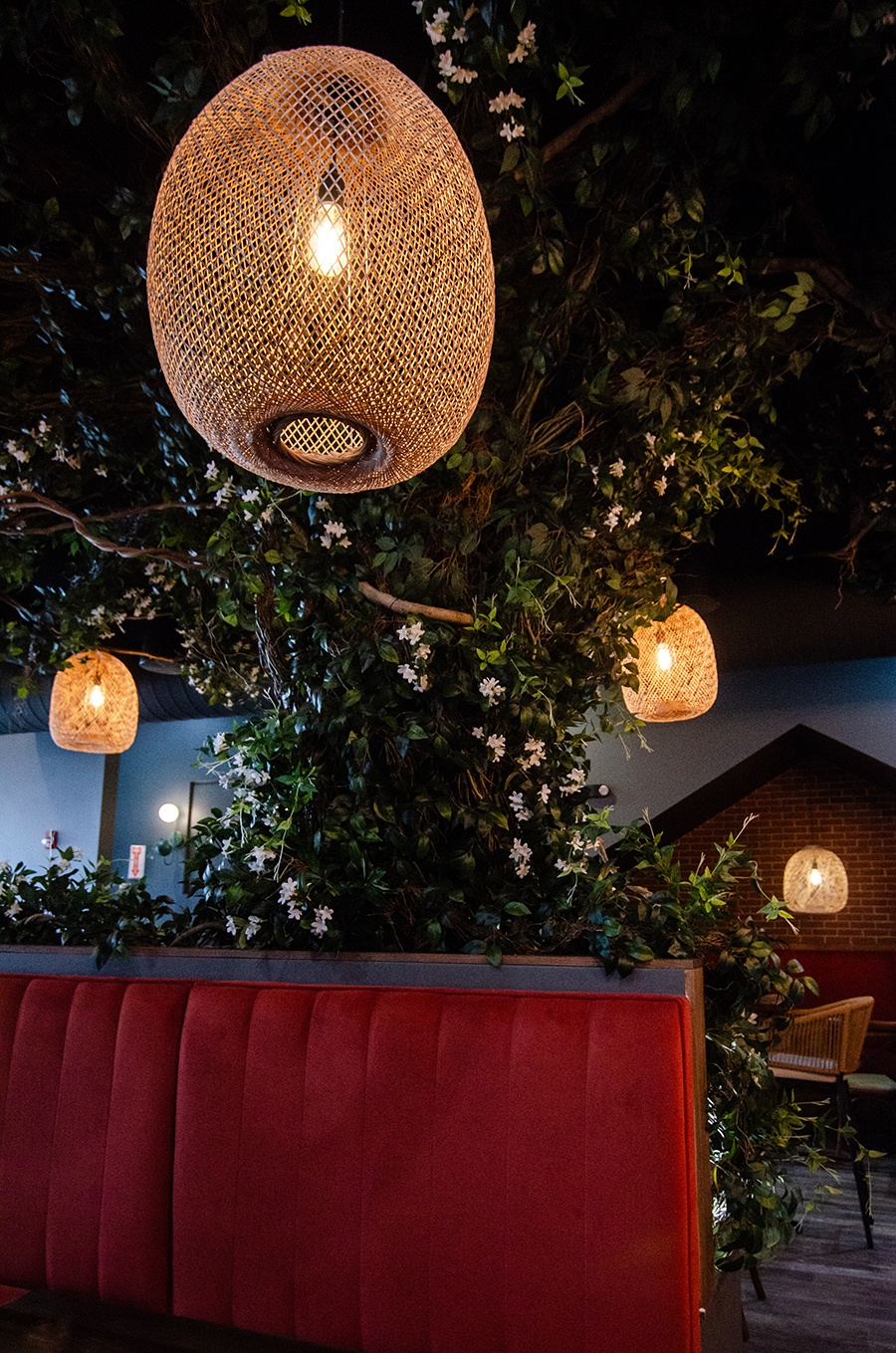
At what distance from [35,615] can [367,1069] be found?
350 cm

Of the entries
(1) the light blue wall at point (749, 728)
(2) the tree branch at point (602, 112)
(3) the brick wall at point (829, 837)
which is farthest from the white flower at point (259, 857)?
(3) the brick wall at point (829, 837)

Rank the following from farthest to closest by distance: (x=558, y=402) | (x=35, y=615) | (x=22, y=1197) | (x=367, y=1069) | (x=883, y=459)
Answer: (x=35, y=615)
(x=883, y=459)
(x=558, y=402)
(x=22, y=1197)
(x=367, y=1069)

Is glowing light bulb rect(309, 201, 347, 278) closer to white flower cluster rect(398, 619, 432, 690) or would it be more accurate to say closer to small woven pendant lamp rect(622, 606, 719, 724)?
white flower cluster rect(398, 619, 432, 690)

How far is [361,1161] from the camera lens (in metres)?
1.65

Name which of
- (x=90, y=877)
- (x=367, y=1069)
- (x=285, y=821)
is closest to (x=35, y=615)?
(x=90, y=877)

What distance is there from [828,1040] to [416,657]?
3758 millimetres

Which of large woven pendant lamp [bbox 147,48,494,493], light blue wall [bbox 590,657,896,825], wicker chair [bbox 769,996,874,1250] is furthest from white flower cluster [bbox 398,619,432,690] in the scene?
light blue wall [bbox 590,657,896,825]

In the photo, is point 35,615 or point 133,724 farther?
point 133,724

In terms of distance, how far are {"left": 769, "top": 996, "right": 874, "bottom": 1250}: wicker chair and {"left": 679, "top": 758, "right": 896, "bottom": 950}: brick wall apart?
100 inches

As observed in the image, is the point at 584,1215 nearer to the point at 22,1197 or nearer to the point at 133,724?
the point at 22,1197

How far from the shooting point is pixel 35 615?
4516 mm

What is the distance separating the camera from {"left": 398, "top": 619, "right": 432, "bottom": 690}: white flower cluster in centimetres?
232

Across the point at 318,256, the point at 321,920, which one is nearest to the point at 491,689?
the point at 321,920

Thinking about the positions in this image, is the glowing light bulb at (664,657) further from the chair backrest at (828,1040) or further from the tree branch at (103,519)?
the chair backrest at (828,1040)
